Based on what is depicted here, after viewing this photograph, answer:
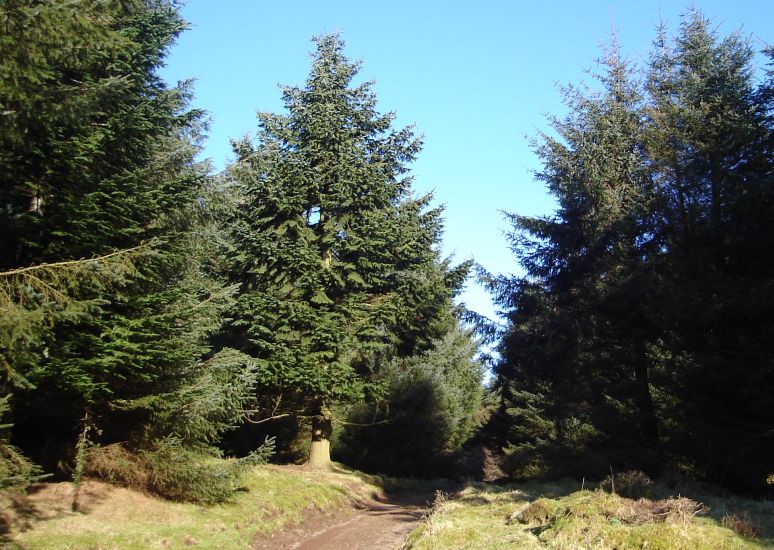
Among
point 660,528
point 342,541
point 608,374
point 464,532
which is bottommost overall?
point 342,541

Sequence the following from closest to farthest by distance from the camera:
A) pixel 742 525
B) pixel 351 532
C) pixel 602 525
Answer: pixel 742 525 → pixel 602 525 → pixel 351 532

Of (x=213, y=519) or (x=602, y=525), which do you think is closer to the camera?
(x=602, y=525)

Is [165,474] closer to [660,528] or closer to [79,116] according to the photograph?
[79,116]

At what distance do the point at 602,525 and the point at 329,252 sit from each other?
48.3 feet

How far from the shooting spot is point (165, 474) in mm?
11664

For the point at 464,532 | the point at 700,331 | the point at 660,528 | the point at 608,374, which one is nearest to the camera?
the point at 660,528

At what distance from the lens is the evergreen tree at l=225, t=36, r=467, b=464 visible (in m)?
18.3

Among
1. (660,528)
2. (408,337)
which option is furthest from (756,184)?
(408,337)

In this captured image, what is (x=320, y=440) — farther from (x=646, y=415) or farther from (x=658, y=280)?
(x=658, y=280)

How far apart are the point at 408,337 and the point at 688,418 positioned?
975cm

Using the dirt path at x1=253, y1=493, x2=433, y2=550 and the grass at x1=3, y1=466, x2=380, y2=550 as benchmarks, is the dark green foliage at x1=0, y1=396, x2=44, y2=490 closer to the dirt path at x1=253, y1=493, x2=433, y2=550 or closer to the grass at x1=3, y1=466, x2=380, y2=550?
the grass at x1=3, y1=466, x2=380, y2=550

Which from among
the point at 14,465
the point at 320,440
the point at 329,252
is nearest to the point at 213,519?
the point at 14,465

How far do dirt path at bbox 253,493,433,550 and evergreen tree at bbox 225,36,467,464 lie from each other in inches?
166

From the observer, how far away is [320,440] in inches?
786
